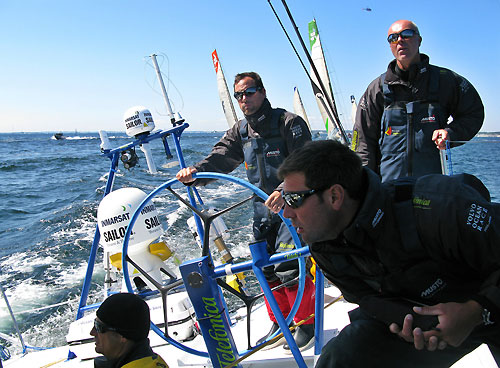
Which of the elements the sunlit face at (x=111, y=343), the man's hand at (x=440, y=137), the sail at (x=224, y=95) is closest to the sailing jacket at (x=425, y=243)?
the sunlit face at (x=111, y=343)

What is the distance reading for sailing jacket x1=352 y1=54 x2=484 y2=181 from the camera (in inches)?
92.3

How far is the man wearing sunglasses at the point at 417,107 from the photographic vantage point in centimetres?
234

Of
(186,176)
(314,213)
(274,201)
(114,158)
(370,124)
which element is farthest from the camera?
(114,158)

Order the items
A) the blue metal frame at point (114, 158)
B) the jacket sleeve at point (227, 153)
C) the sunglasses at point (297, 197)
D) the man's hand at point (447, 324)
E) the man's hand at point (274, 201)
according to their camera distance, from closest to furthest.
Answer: the man's hand at point (447, 324) < the sunglasses at point (297, 197) < the man's hand at point (274, 201) < the jacket sleeve at point (227, 153) < the blue metal frame at point (114, 158)

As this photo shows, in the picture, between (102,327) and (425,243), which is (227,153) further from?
(425,243)

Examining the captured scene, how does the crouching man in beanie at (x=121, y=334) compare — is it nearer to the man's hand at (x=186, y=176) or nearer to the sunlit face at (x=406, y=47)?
the man's hand at (x=186, y=176)

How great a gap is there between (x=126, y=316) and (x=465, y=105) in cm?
205

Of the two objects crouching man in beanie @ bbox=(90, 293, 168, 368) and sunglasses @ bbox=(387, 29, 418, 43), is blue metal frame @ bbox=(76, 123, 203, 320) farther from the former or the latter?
sunglasses @ bbox=(387, 29, 418, 43)

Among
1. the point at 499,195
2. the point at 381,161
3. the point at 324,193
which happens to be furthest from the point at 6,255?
the point at 499,195

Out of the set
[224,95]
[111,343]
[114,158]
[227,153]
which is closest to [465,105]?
[227,153]

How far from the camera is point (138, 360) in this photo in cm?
160

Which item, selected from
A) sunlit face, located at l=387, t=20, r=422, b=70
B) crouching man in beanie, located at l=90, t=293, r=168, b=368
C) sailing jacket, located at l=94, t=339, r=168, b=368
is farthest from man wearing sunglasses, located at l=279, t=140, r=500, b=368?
sunlit face, located at l=387, t=20, r=422, b=70

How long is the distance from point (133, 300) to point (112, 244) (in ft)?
4.39

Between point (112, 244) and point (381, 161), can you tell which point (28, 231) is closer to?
point (112, 244)
